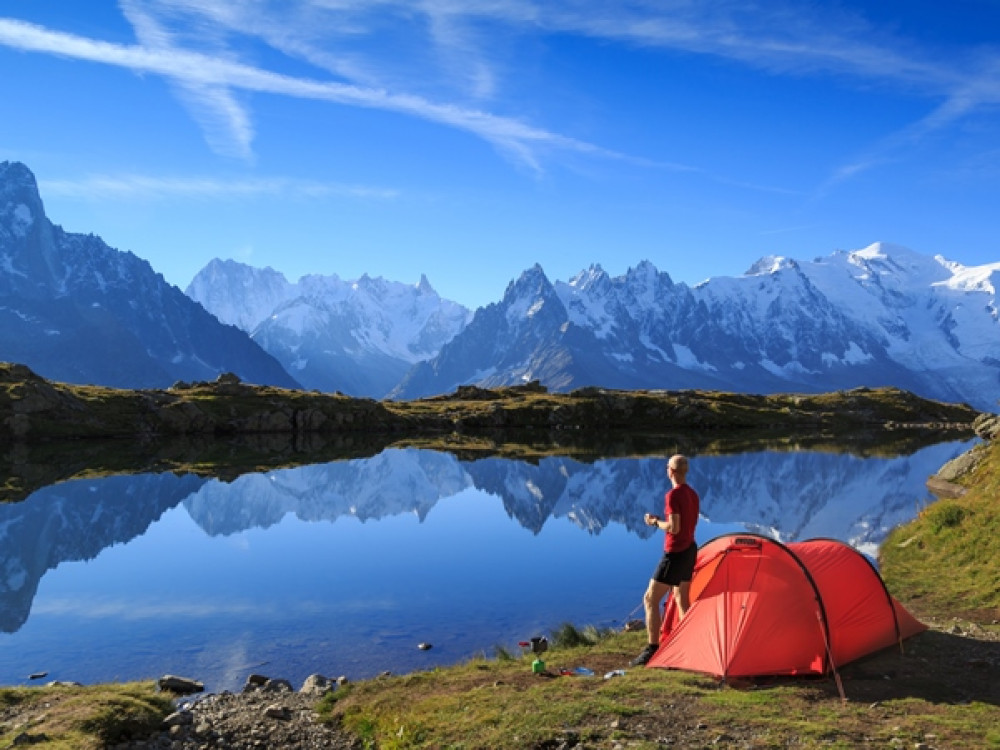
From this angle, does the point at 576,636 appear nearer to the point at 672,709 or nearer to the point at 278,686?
the point at 278,686

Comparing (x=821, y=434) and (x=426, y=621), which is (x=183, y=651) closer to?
(x=426, y=621)

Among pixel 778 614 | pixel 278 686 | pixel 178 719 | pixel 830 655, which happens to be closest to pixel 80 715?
pixel 178 719

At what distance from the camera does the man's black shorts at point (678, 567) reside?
17812 millimetres

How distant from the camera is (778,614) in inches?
663

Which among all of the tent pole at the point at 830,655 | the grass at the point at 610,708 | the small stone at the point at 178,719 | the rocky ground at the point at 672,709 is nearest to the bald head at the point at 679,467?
the tent pole at the point at 830,655

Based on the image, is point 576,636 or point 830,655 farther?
point 576,636

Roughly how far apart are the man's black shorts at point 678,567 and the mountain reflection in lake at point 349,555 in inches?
331

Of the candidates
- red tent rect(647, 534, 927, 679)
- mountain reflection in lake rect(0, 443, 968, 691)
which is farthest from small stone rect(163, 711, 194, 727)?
red tent rect(647, 534, 927, 679)

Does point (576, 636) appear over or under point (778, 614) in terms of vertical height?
under

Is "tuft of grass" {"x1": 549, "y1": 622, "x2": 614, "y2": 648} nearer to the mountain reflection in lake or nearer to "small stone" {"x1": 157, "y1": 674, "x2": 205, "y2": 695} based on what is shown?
the mountain reflection in lake

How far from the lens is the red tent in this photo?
16.4 meters

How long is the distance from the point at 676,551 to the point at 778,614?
8.08ft

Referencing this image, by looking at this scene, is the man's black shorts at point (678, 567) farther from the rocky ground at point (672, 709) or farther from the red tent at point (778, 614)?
the rocky ground at point (672, 709)

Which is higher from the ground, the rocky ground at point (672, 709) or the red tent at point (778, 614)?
the red tent at point (778, 614)
